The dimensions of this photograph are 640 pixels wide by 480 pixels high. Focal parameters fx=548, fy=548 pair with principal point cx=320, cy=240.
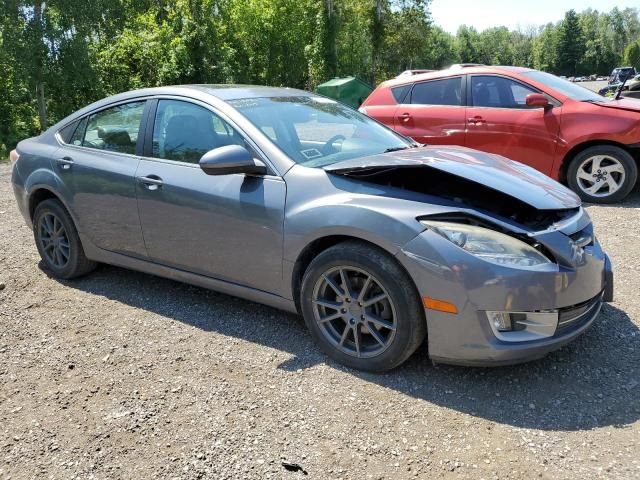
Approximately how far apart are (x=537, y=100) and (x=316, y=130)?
396cm

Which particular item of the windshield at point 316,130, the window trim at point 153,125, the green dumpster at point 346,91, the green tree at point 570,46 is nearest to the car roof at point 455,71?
the windshield at point 316,130

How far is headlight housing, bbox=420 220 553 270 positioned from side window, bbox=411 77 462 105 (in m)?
4.91

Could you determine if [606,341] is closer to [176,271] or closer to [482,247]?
[482,247]

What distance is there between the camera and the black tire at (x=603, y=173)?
629cm

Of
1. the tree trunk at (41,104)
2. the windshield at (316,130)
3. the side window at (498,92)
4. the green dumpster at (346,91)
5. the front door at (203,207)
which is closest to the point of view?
the front door at (203,207)

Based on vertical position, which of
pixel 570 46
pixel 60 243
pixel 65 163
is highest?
pixel 570 46

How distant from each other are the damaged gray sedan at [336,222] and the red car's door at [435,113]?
3.20m

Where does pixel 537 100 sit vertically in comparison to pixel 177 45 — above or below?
below

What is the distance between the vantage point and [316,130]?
374 centimetres

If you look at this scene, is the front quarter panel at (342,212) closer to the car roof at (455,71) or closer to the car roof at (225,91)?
the car roof at (225,91)

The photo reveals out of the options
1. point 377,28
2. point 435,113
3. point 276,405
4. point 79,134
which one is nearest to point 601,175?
point 435,113

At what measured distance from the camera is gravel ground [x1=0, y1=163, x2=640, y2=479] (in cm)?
238

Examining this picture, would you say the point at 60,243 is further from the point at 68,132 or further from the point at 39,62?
the point at 39,62

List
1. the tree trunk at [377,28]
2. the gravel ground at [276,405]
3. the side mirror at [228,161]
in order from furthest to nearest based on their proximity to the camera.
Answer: the tree trunk at [377,28], the side mirror at [228,161], the gravel ground at [276,405]
